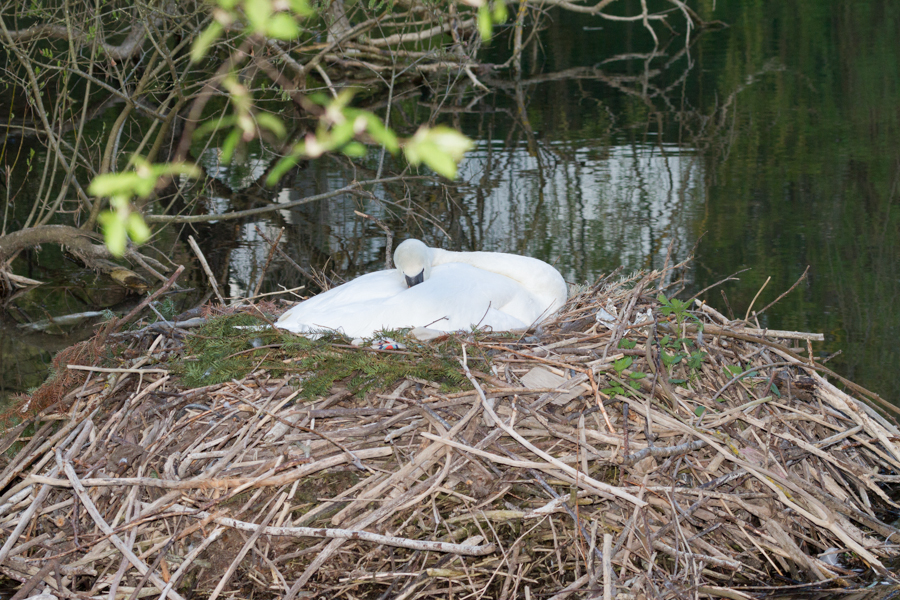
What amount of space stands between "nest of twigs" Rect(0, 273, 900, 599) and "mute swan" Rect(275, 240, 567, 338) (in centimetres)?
41

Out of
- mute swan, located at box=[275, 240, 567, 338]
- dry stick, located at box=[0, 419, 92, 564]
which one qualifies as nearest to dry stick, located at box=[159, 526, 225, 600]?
dry stick, located at box=[0, 419, 92, 564]

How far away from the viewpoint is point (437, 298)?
206 inches

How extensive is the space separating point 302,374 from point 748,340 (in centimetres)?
244

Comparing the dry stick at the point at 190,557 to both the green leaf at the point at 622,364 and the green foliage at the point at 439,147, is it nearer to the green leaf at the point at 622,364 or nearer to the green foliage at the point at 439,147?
the green leaf at the point at 622,364

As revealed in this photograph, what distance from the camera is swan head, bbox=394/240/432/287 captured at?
5.56m

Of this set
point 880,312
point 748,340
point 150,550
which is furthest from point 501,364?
point 880,312

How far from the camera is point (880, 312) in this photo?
8.67 metres

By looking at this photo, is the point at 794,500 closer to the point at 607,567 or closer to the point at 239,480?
the point at 607,567

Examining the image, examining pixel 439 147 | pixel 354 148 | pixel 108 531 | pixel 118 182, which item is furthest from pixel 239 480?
pixel 439 147

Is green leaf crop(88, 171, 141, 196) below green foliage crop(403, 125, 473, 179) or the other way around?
below

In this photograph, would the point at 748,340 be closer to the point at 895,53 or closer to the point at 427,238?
the point at 427,238

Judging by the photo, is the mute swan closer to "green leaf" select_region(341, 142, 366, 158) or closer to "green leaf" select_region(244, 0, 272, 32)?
"green leaf" select_region(341, 142, 366, 158)

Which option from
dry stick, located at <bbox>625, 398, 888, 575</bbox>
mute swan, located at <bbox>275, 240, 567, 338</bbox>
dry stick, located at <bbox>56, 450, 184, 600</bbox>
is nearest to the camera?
dry stick, located at <bbox>56, 450, 184, 600</bbox>

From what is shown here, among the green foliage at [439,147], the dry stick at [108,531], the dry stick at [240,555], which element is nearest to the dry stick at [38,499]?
the dry stick at [108,531]
